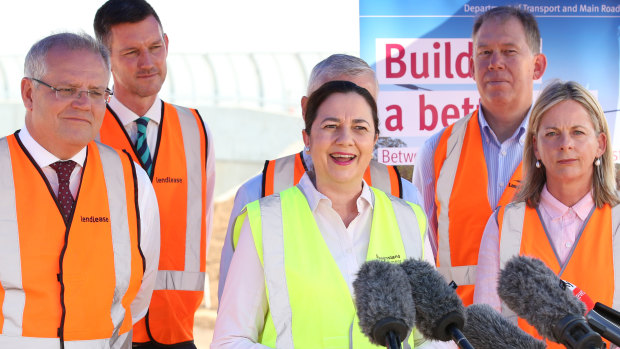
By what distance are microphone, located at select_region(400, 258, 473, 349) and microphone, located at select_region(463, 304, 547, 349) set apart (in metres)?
0.14

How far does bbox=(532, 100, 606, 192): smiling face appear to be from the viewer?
3.74m

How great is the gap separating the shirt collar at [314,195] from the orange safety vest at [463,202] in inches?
55.9

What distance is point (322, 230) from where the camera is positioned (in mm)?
3047

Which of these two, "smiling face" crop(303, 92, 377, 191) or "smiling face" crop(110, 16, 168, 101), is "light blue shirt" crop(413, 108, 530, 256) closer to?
"smiling face" crop(303, 92, 377, 191)

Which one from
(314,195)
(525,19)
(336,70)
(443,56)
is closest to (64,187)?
(314,195)

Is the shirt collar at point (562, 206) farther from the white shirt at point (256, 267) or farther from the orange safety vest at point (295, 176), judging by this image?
the white shirt at point (256, 267)

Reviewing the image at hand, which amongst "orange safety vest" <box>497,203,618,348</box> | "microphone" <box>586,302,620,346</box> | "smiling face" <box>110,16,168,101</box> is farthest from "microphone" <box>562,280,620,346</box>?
"smiling face" <box>110,16,168,101</box>

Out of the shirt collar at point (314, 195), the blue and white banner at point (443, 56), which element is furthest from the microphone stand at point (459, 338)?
the blue and white banner at point (443, 56)

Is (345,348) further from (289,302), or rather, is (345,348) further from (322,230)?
(322,230)

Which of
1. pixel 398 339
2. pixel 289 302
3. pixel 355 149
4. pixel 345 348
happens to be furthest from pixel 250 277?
pixel 398 339

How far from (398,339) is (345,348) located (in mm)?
1012

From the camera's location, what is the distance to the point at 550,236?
147 inches

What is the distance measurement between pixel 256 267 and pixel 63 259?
0.90 m

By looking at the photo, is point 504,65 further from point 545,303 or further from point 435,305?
point 435,305
